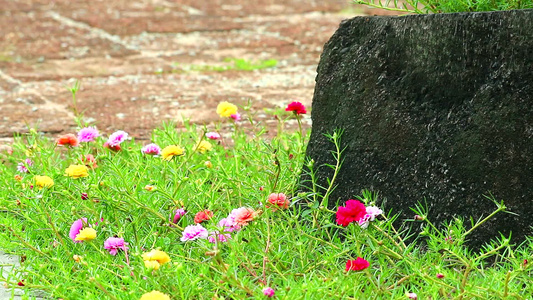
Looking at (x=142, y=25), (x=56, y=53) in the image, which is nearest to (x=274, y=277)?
(x=56, y=53)

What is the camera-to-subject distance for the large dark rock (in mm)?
1993

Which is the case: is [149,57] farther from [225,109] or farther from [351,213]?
[351,213]

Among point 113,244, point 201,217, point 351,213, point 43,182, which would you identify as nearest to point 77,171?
point 43,182

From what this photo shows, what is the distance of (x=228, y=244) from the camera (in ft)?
6.48

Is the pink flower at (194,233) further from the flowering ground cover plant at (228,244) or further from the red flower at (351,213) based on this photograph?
the red flower at (351,213)

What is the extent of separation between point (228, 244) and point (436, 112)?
76 centimetres

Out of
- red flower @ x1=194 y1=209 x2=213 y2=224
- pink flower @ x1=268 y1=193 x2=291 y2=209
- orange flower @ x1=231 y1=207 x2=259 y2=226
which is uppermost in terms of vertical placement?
orange flower @ x1=231 y1=207 x2=259 y2=226

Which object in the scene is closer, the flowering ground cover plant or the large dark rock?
the flowering ground cover plant

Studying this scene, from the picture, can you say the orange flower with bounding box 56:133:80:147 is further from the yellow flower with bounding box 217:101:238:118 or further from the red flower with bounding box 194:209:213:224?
the red flower with bounding box 194:209:213:224

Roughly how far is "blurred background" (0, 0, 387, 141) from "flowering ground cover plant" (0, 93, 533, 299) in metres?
1.12

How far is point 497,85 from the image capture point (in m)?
2.01

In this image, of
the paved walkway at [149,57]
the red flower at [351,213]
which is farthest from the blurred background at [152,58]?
the red flower at [351,213]

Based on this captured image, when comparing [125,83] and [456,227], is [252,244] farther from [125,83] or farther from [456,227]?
[125,83]

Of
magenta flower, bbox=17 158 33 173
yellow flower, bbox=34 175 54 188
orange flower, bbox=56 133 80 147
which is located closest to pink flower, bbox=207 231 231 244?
yellow flower, bbox=34 175 54 188
